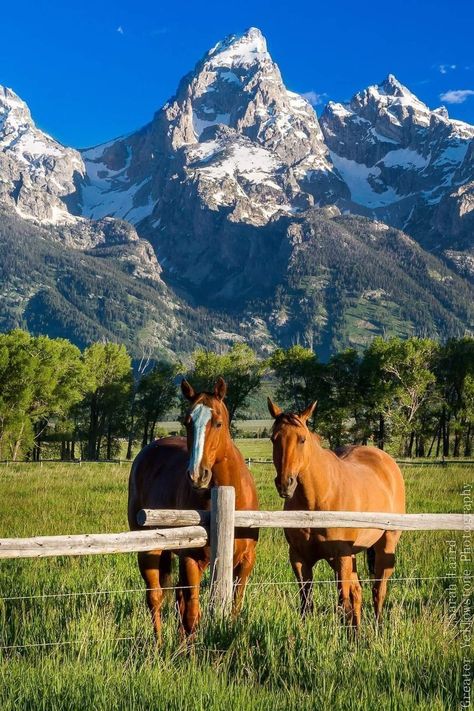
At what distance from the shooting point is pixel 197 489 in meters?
7.36

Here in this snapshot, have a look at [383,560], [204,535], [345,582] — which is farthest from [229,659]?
[383,560]

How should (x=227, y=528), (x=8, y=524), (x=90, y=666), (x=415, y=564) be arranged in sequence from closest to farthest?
(x=90, y=666), (x=227, y=528), (x=415, y=564), (x=8, y=524)

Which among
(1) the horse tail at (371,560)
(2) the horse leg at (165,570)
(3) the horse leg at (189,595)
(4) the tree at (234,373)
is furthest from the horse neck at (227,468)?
(4) the tree at (234,373)

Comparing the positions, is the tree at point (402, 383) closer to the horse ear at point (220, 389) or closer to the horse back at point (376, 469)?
the horse back at point (376, 469)

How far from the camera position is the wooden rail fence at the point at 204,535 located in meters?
6.55

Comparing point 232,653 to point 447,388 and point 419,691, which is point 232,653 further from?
point 447,388

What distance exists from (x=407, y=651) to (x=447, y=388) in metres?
66.3

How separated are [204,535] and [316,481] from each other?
1610mm

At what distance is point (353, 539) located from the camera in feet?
26.5

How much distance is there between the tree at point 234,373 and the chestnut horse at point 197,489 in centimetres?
6342

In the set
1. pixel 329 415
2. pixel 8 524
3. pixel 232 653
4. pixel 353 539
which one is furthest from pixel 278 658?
pixel 329 415

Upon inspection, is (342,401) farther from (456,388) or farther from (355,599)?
(355,599)

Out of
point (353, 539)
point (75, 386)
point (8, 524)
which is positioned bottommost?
point (8, 524)

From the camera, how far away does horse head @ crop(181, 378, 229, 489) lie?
7020 mm
